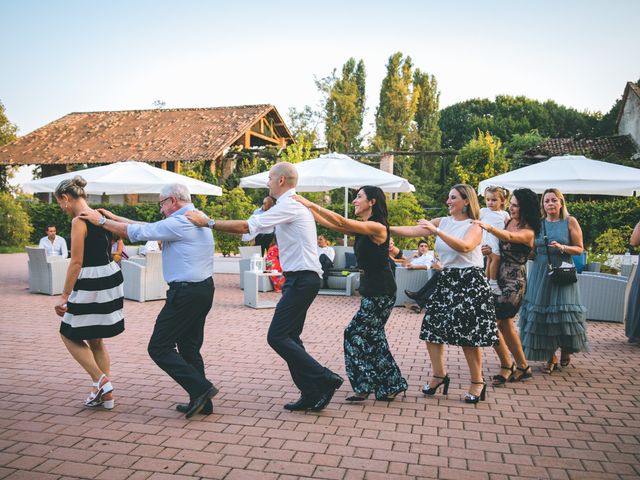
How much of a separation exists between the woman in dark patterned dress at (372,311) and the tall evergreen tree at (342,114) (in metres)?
28.5

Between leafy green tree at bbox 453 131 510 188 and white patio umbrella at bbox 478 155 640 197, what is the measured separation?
14.4 meters

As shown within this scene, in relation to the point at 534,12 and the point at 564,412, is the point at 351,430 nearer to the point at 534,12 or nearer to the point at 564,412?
the point at 564,412

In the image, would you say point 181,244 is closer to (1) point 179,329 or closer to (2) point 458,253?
(1) point 179,329

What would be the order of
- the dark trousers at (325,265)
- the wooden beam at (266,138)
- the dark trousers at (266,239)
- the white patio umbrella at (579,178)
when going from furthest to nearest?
the wooden beam at (266,138)
the dark trousers at (325,265)
the dark trousers at (266,239)
the white patio umbrella at (579,178)

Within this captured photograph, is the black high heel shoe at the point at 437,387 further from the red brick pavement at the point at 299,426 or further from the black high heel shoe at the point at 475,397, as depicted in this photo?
Answer: the black high heel shoe at the point at 475,397

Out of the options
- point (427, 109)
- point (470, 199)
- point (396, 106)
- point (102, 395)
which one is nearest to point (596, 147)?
point (427, 109)

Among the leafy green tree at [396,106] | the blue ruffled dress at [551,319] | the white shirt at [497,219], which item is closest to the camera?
the blue ruffled dress at [551,319]

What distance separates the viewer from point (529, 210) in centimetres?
498

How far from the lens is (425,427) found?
12.9ft

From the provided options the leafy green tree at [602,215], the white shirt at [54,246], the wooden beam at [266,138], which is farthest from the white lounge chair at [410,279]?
the wooden beam at [266,138]

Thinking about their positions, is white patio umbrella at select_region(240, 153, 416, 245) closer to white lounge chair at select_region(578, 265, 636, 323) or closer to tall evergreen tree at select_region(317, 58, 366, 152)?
white lounge chair at select_region(578, 265, 636, 323)

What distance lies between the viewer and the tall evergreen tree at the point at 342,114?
32.9 m

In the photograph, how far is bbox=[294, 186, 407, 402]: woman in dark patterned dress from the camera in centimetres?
432

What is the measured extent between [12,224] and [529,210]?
74.4 feet
